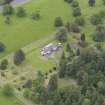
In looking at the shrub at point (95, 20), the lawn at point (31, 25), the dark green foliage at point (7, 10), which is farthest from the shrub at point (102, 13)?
the dark green foliage at point (7, 10)

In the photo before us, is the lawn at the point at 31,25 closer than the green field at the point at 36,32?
No

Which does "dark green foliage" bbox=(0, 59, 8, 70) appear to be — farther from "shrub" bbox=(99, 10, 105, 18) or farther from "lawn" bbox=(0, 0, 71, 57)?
"shrub" bbox=(99, 10, 105, 18)

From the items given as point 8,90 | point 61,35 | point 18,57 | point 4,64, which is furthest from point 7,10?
point 8,90

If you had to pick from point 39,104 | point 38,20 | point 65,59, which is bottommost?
point 39,104

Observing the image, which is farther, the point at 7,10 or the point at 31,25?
the point at 7,10

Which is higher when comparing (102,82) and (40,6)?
(40,6)

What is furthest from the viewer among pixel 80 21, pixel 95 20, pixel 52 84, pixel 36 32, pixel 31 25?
pixel 95 20

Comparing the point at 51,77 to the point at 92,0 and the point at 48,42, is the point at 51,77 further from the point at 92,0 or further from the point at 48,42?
the point at 92,0

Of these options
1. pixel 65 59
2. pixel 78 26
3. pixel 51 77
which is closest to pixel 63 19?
pixel 78 26

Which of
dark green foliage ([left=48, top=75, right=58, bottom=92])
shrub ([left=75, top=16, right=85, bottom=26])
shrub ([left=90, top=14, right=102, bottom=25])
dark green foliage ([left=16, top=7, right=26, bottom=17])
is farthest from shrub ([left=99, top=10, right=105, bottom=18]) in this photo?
dark green foliage ([left=48, top=75, right=58, bottom=92])

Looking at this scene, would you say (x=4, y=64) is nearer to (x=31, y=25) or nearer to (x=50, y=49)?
(x=50, y=49)

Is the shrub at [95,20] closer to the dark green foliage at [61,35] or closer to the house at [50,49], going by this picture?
the dark green foliage at [61,35]
